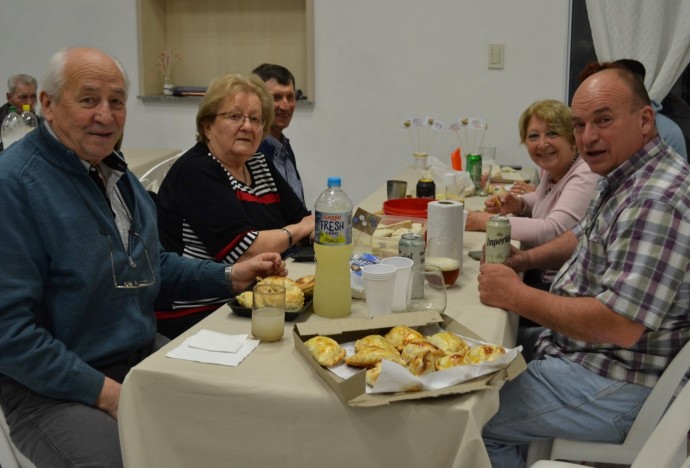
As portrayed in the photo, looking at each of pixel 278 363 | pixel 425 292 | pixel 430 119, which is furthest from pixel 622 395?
pixel 430 119

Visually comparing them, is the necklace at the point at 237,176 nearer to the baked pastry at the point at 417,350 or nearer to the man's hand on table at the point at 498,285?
the man's hand on table at the point at 498,285

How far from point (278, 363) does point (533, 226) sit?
1361 millimetres

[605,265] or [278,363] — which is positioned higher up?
[605,265]

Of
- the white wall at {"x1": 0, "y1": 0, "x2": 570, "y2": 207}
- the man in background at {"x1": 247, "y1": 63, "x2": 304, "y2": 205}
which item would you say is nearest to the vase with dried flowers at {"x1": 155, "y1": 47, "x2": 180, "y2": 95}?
the white wall at {"x1": 0, "y1": 0, "x2": 570, "y2": 207}

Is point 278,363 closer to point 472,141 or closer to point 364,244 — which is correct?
point 364,244

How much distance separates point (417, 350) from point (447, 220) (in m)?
0.73

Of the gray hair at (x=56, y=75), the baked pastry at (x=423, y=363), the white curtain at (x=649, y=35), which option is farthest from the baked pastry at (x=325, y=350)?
the white curtain at (x=649, y=35)

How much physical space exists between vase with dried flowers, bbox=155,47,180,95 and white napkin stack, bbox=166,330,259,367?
3908 mm

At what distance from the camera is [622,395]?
5.21ft

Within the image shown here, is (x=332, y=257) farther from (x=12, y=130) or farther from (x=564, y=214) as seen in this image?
(x=12, y=130)

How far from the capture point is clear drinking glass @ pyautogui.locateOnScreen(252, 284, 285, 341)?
1.45m

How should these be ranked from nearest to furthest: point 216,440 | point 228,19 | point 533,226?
point 216,440 < point 533,226 < point 228,19

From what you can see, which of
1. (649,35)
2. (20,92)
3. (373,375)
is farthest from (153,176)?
(649,35)

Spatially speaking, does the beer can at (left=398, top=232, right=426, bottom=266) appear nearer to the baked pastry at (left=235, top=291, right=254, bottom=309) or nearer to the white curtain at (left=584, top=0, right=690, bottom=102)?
the baked pastry at (left=235, top=291, right=254, bottom=309)
